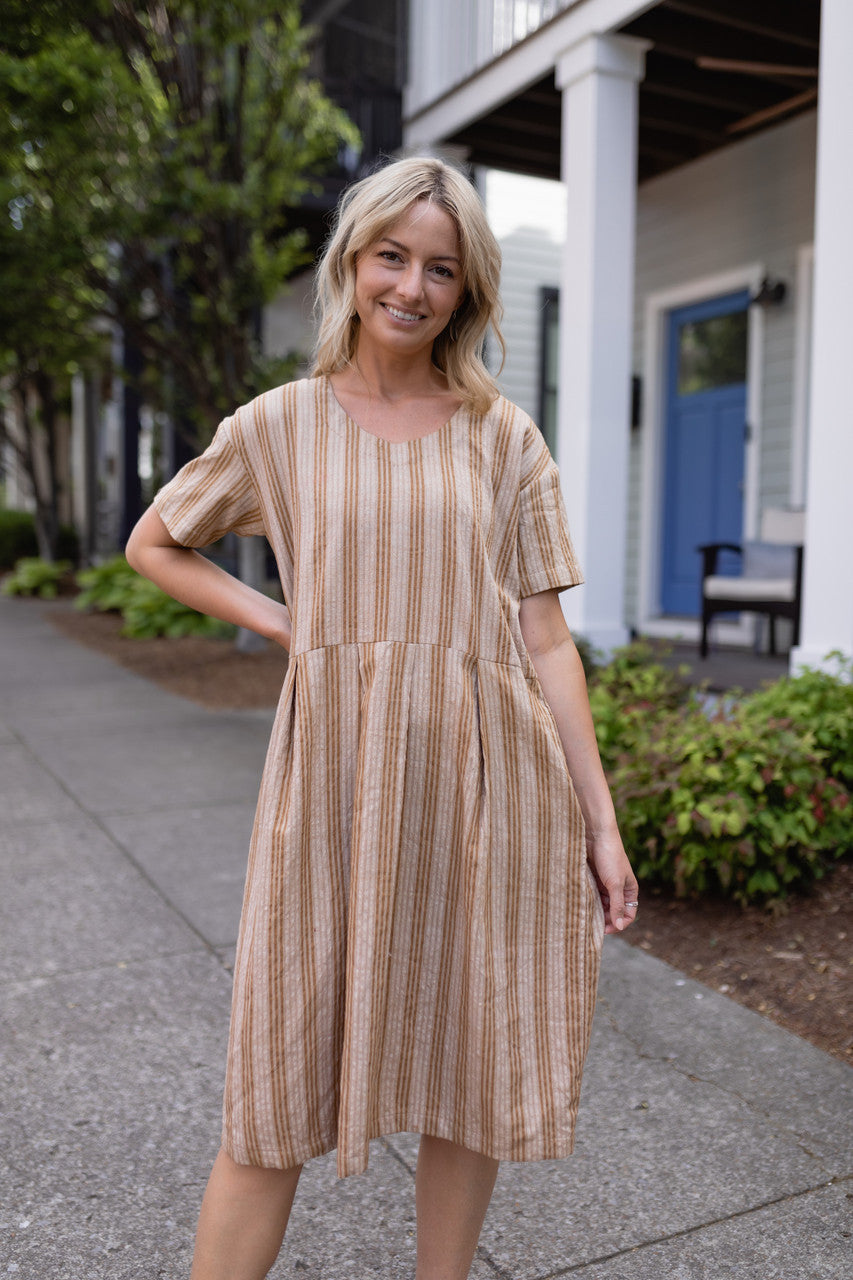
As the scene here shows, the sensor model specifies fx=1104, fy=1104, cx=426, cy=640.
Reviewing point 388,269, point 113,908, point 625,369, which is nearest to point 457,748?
point 388,269

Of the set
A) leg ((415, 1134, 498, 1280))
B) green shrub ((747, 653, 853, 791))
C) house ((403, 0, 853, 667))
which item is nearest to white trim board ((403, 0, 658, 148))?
house ((403, 0, 853, 667))

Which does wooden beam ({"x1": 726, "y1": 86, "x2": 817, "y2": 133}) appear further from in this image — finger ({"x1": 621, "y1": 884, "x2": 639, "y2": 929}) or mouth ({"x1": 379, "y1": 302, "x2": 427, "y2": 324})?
finger ({"x1": 621, "y1": 884, "x2": 639, "y2": 929})

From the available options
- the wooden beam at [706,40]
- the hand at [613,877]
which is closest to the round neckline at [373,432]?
the hand at [613,877]

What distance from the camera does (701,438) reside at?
8.38 meters

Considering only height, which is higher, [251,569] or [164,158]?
[164,158]

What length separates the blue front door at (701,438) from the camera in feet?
26.6

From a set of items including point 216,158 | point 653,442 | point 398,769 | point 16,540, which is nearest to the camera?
point 398,769

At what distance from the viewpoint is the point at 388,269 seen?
4.61 feet

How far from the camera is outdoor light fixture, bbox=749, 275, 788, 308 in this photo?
7512 millimetres

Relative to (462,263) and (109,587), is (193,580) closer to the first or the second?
(462,263)

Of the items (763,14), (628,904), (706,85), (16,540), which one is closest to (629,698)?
(628,904)

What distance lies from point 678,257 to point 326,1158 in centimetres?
782

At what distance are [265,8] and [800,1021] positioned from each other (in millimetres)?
6366

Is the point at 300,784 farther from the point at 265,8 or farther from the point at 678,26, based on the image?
the point at 265,8
